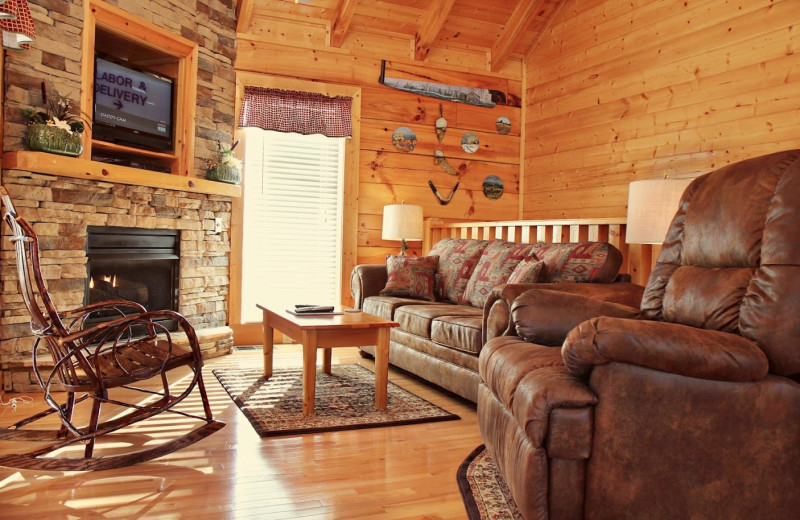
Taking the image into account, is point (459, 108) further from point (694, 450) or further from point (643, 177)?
point (694, 450)

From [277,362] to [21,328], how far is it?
1714mm

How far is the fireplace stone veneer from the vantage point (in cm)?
363

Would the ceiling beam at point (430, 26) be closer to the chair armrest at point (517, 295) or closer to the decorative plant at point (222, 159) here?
the decorative plant at point (222, 159)

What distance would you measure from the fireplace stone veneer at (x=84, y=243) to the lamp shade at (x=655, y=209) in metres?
3.16

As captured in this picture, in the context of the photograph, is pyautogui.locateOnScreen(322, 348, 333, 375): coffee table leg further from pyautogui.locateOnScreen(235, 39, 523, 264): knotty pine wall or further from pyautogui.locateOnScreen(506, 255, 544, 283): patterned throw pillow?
pyautogui.locateOnScreen(235, 39, 523, 264): knotty pine wall

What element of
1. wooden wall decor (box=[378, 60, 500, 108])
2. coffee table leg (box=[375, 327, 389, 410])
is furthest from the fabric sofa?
wooden wall decor (box=[378, 60, 500, 108])

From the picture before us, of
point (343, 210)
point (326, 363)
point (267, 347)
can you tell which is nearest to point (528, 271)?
point (326, 363)

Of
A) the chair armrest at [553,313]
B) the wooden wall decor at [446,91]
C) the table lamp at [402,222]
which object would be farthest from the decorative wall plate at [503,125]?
the chair armrest at [553,313]

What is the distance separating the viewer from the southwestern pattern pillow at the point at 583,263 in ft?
11.5

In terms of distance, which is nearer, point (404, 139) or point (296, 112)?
point (296, 112)

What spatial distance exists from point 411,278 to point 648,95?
2.41 meters

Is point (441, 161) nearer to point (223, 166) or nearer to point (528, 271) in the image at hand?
point (223, 166)

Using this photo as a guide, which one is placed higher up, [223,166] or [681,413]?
[223,166]

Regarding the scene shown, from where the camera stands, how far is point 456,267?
4.70 metres
